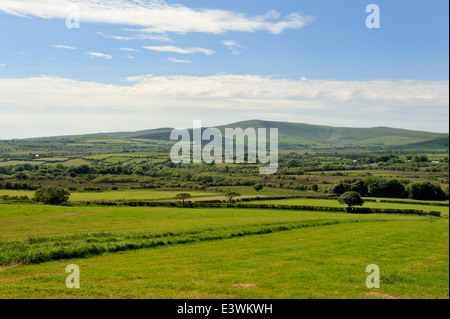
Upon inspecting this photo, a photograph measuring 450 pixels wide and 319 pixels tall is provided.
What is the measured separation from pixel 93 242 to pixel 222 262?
1203cm

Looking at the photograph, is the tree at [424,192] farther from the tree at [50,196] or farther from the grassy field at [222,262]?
the tree at [50,196]

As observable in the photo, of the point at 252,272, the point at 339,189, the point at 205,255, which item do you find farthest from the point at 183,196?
the point at 252,272

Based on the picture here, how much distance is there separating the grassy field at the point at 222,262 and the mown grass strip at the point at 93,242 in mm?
71

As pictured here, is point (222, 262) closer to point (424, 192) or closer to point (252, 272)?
point (252, 272)

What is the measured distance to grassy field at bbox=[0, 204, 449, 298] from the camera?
16266 mm

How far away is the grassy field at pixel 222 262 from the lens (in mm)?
16266

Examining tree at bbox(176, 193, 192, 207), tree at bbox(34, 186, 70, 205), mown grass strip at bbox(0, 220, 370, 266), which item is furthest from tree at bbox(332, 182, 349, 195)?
tree at bbox(34, 186, 70, 205)

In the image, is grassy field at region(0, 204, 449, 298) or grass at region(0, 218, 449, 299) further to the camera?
grassy field at region(0, 204, 449, 298)

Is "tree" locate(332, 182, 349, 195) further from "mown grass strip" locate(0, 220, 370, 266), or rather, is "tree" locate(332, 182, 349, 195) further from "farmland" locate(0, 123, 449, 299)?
"mown grass strip" locate(0, 220, 370, 266)

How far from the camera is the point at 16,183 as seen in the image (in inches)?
2980

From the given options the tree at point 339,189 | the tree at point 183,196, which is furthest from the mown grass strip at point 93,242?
the tree at point 339,189

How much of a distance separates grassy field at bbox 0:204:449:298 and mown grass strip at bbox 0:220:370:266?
0.07 meters
